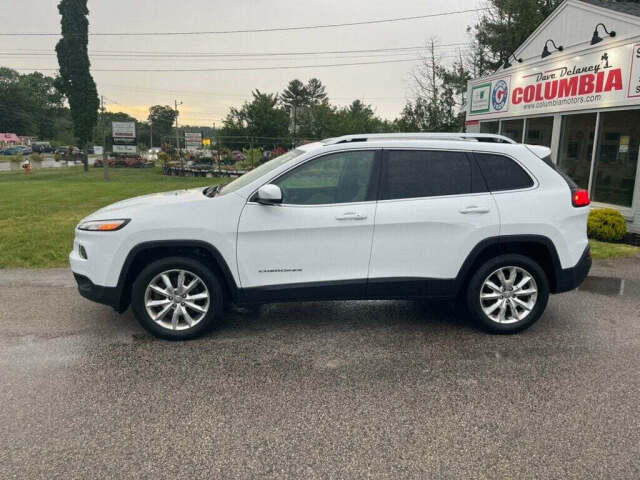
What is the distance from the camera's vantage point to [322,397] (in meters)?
3.49

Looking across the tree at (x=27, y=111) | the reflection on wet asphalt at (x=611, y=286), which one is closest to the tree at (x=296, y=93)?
the tree at (x=27, y=111)

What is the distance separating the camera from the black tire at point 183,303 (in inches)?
170

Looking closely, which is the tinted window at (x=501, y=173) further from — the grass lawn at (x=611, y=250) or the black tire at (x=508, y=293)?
the grass lawn at (x=611, y=250)

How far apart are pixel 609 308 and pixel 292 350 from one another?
3.65 meters

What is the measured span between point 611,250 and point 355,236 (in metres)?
6.24

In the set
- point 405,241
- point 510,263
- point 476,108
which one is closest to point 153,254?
point 405,241

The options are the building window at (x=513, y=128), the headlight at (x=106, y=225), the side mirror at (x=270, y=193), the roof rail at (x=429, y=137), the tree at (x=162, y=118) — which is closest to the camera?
the side mirror at (x=270, y=193)

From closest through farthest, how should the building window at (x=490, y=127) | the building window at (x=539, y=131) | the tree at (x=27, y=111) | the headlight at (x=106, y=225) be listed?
the headlight at (x=106, y=225), the building window at (x=539, y=131), the building window at (x=490, y=127), the tree at (x=27, y=111)

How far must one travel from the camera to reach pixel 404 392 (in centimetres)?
358

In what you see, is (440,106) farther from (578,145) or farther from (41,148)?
(41,148)

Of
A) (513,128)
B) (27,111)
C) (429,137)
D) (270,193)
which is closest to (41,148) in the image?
(27,111)

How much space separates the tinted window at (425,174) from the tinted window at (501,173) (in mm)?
159

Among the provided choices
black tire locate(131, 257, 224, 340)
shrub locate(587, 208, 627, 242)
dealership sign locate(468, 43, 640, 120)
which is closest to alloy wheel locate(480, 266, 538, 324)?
black tire locate(131, 257, 224, 340)

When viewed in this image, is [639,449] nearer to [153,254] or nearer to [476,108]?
[153,254]
